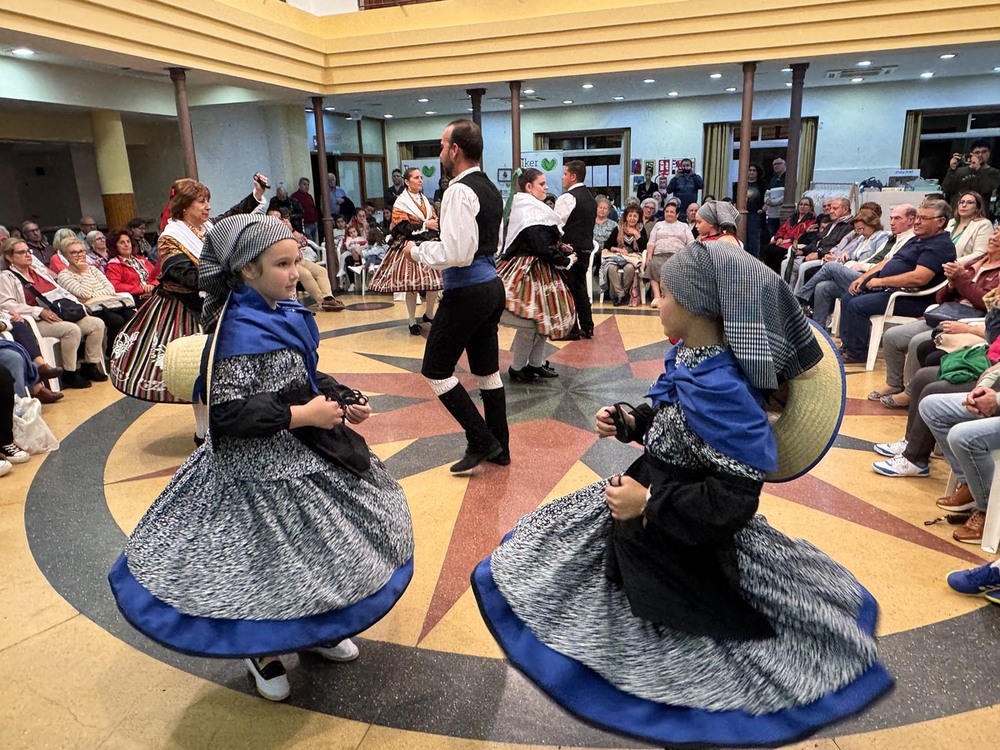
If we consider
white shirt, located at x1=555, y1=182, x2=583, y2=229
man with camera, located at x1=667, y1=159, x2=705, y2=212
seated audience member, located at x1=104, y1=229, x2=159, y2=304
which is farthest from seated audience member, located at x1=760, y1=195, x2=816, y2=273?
seated audience member, located at x1=104, y1=229, x2=159, y2=304

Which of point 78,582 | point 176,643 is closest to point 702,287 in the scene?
point 176,643

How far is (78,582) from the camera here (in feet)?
8.72

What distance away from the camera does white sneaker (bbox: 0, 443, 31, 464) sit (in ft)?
12.6

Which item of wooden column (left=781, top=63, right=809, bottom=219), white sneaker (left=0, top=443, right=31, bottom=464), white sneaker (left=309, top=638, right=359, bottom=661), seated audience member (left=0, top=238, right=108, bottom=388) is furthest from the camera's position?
wooden column (left=781, top=63, right=809, bottom=219)

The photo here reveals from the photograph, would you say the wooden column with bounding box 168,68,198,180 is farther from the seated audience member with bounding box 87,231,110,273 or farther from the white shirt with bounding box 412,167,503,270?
the white shirt with bounding box 412,167,503,270

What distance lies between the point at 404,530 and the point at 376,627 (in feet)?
1.77

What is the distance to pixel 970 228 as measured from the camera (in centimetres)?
484

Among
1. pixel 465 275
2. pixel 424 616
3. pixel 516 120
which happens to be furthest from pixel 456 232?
pixel 516 120

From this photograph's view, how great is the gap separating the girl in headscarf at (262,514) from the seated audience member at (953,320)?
3.27 m

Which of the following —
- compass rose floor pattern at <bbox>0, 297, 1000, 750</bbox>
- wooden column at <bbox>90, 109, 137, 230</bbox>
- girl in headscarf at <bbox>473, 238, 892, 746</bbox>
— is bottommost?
compass rose floor pattern at <bbox>0, 297, 1000, 750</bbox>

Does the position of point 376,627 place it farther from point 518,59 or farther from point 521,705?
point 518,59

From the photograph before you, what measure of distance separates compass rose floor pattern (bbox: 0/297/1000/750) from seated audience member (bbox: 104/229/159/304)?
1897 mm

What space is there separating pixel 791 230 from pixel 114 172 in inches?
366

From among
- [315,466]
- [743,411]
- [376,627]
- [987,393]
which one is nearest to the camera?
[743,411]
